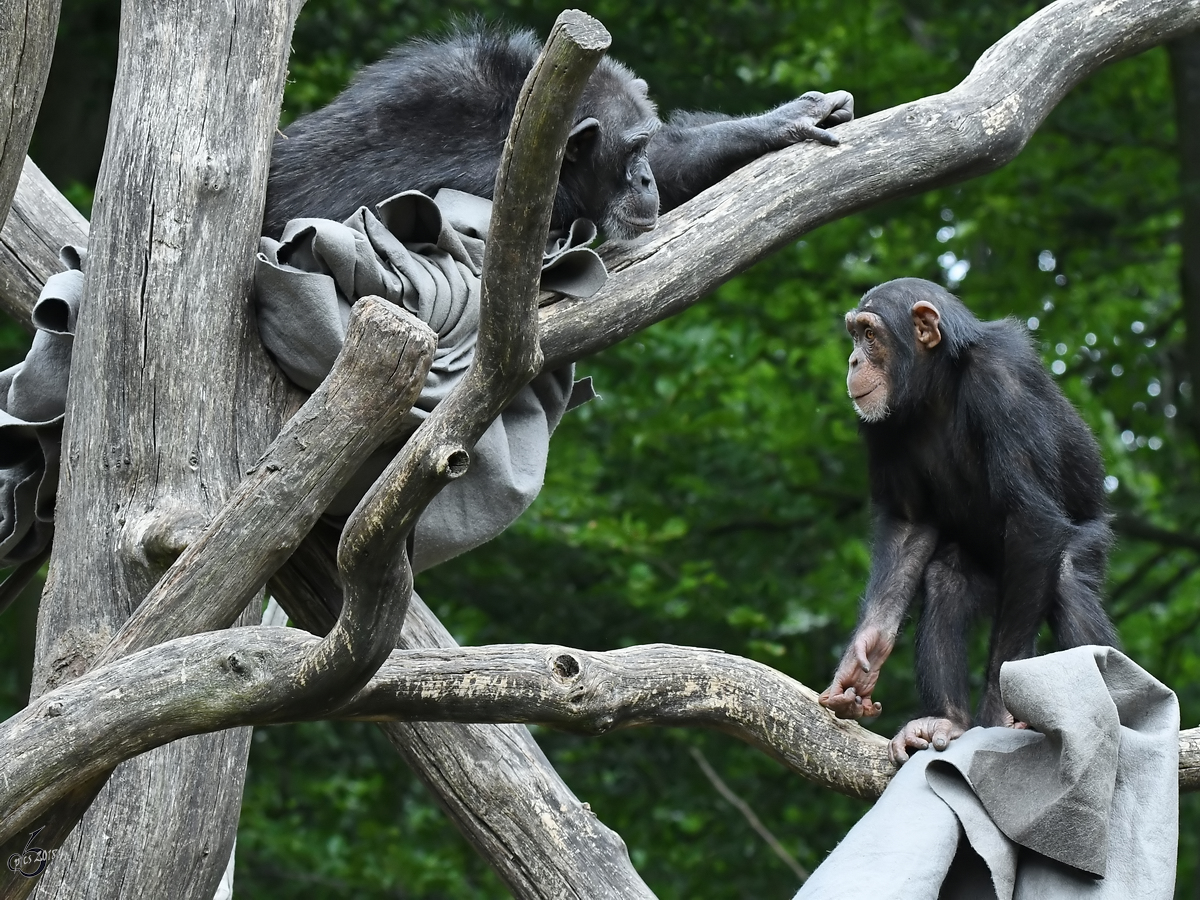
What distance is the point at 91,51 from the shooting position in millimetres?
6715

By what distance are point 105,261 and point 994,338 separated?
2006mm

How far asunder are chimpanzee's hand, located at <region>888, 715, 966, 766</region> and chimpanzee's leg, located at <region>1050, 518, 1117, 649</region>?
0.46 metres

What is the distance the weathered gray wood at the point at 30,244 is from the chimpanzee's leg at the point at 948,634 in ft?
6.58

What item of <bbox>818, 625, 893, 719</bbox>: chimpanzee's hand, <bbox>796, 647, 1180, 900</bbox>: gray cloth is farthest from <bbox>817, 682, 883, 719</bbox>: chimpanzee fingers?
<bbox>796, 647, 1180, 900</bbox>: gray cloth

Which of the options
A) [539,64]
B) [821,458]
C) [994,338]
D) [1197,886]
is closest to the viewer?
[539,64]

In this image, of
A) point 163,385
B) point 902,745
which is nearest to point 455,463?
point 163,385

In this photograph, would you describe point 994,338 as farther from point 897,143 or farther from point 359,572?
point 359,572

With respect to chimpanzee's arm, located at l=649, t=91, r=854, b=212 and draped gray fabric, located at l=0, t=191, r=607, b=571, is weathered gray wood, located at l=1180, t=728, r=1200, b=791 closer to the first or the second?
draped gray fabric, located at l=0, t=191, r=607, b=571

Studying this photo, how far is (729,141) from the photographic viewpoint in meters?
3.17

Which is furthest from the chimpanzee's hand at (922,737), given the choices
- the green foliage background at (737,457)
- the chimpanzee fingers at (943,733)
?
the green foliage background at (737,457)

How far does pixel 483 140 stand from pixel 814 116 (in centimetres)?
74

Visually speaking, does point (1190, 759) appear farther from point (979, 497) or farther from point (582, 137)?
point (582, 137)

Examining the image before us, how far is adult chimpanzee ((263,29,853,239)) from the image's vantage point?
9.62ft

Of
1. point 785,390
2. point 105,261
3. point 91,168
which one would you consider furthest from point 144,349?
point 785,390
